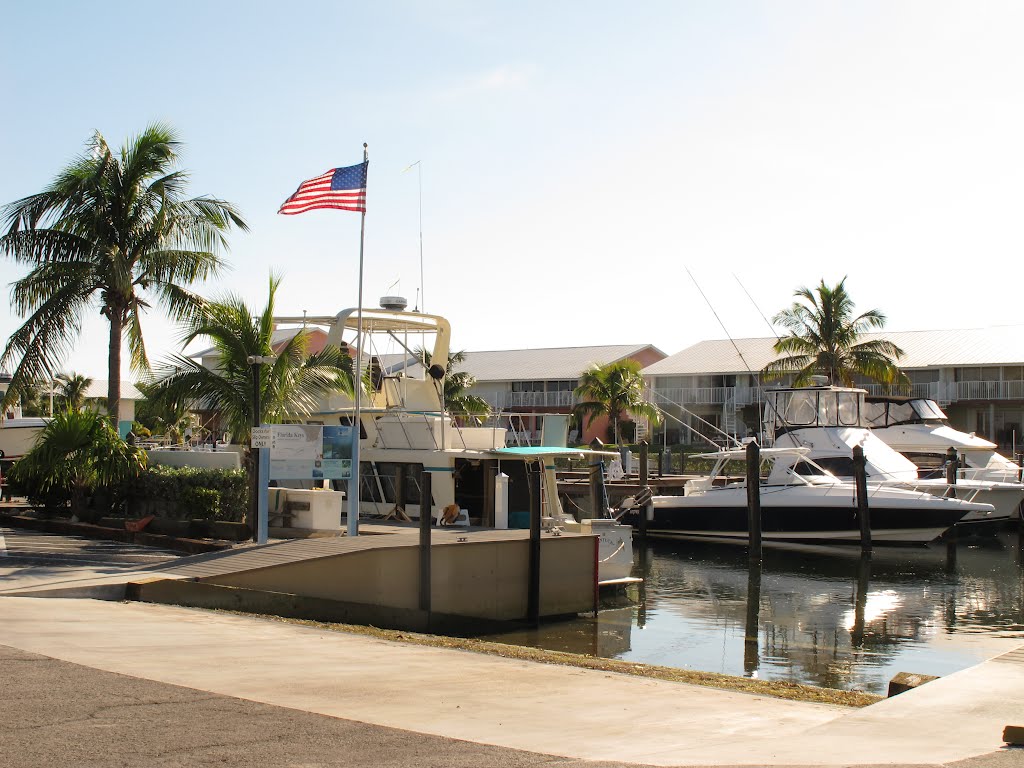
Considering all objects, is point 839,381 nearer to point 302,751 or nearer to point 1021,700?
point 1021,700

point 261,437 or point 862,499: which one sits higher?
point 261,437

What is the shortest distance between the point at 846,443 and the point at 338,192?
69.0ft

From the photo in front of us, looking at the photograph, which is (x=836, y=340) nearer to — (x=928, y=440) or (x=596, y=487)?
(x=928, y=440)

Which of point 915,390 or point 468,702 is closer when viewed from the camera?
point 468,702

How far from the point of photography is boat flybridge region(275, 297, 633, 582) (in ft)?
67.1

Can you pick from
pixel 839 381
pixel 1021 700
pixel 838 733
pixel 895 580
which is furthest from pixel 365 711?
pixel 839 381

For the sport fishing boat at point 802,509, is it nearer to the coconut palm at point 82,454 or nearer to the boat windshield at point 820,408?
the boat windshield at point 820,408

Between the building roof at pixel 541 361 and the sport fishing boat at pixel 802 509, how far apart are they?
99.2 feet

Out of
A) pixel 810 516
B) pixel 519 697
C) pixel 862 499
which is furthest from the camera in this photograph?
pixel 810 516

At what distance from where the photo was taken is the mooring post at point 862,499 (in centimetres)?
2922

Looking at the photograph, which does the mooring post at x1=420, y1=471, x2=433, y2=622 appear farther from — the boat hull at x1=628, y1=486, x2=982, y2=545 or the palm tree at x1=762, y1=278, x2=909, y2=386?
the palm tree at x1=762, y1=278, x2=909, y2=386

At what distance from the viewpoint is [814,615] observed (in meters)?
20.9

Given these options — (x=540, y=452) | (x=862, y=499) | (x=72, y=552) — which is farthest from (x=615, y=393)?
(x=72, y=552)

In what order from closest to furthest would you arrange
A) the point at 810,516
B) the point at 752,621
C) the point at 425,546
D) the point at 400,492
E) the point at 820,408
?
1. the point at 425,546
2. the point at 752,621
3. the point at 400,492
4. the point at 810,516
5. the point at 820,408
